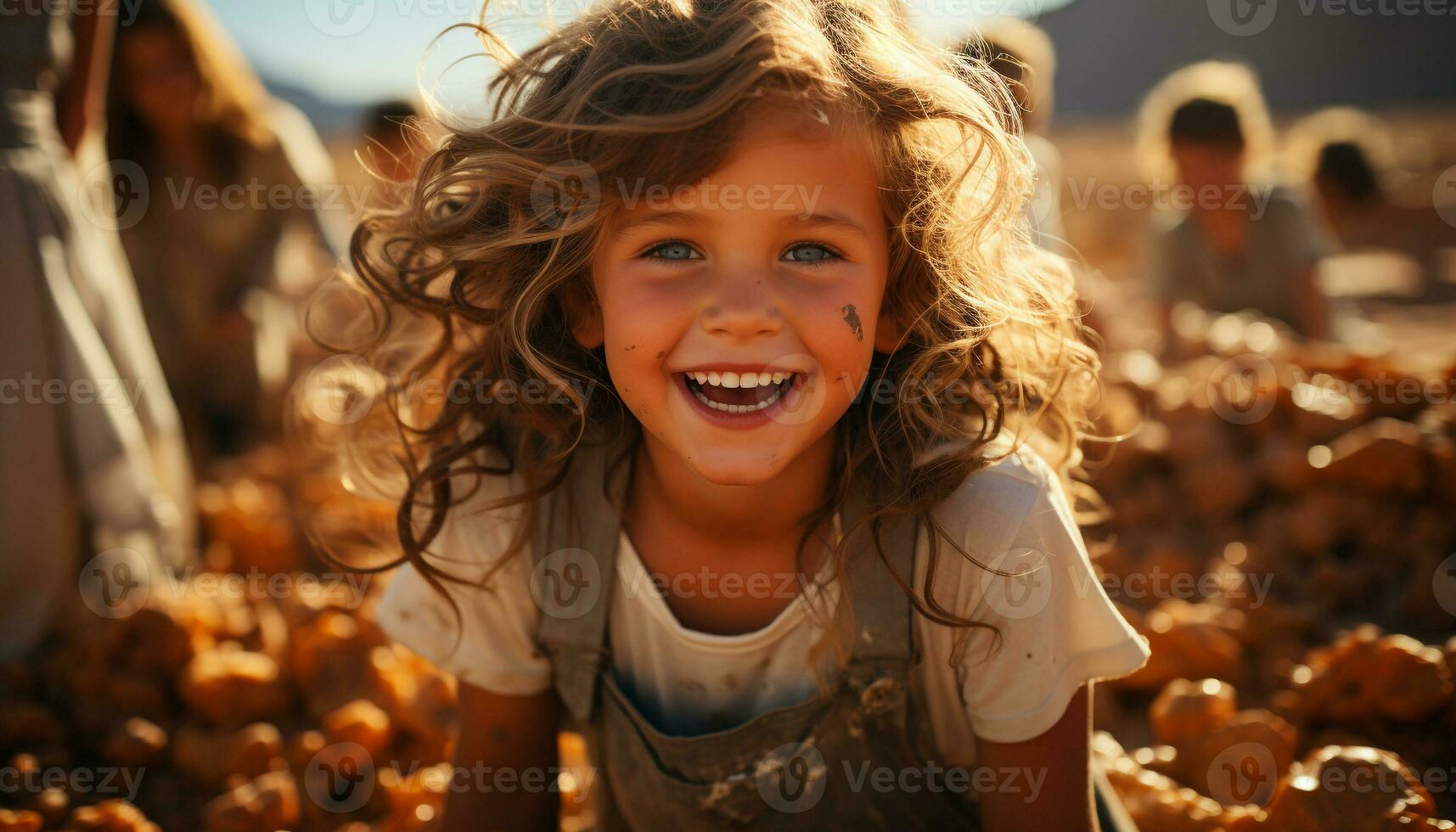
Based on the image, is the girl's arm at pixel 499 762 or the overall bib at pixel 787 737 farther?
the girl's arm at pixel 499 762

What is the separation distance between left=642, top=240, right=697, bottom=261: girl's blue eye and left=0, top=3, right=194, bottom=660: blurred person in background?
1791mm

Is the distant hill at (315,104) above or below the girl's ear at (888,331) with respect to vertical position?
below

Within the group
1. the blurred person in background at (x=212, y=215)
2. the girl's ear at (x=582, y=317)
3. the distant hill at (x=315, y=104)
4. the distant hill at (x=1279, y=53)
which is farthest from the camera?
the distant hill at (x=315, y=104)

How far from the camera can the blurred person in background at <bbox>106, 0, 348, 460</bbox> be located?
3.61m

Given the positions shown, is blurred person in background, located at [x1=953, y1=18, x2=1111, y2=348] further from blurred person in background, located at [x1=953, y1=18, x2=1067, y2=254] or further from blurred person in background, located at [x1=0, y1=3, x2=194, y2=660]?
blurred person in background, located at [x1=0, y1=3, x2=194, y2=660]

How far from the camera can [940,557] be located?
147 cm

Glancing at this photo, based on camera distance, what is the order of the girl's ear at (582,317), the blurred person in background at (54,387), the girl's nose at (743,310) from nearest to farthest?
the girl's nose at (743,310) < the girl's ear at (582,317) < the blurred person in background at (54,387)

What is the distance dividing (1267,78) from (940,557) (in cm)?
4272

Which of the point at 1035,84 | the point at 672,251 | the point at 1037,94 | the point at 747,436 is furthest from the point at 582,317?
the point at 1037,94

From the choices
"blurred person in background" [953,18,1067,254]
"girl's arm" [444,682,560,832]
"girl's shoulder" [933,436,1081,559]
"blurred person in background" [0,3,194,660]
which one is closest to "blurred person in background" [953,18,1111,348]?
"blurred person in background" [953,18,1067,254]

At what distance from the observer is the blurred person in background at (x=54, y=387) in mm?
2463

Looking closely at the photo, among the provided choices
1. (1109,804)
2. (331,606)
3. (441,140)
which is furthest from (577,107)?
(331,606)

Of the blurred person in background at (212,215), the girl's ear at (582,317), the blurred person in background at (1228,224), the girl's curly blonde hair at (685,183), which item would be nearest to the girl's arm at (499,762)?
the girl's curly blonde hair at (685,183)

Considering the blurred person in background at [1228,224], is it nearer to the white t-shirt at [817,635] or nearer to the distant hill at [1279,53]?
the white t-shirt at [817,635]
